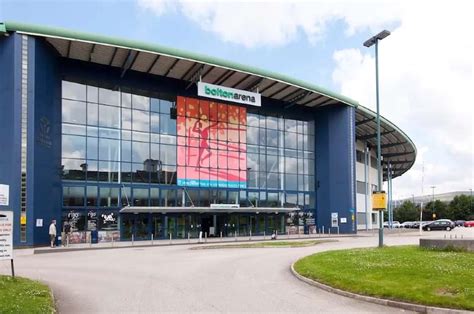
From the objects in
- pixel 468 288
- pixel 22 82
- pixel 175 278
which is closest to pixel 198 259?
pixel 175 278

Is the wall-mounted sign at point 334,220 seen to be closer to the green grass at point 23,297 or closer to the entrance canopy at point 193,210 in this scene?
the entrance canopy at point 193,210

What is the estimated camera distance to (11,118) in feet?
109

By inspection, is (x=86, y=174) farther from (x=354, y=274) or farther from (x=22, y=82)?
(x=354, y=274)

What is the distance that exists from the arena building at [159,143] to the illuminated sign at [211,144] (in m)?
0.10

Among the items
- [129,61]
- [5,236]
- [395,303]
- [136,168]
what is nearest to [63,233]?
[136,168]

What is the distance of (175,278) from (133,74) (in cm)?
3002

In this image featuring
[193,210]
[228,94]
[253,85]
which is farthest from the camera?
[253,85]

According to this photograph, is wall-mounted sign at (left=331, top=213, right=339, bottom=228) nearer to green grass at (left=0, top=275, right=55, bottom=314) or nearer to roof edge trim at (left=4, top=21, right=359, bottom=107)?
roof edge trim at (left=4, top=21, right=359, bottom=107)

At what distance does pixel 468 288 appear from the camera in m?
11.2

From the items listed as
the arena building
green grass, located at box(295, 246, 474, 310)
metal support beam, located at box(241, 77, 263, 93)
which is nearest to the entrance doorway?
the arena building

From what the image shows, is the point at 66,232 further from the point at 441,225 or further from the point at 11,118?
the point at 441,225

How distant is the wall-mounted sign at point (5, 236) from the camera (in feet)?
43.8

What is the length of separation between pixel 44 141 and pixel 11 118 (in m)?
2.89

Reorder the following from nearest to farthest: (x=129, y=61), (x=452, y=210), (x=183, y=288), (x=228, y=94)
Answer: (x=183, y=288)
(x=129, y=61)
(x=228, y=94)
(x=452, y=210)
